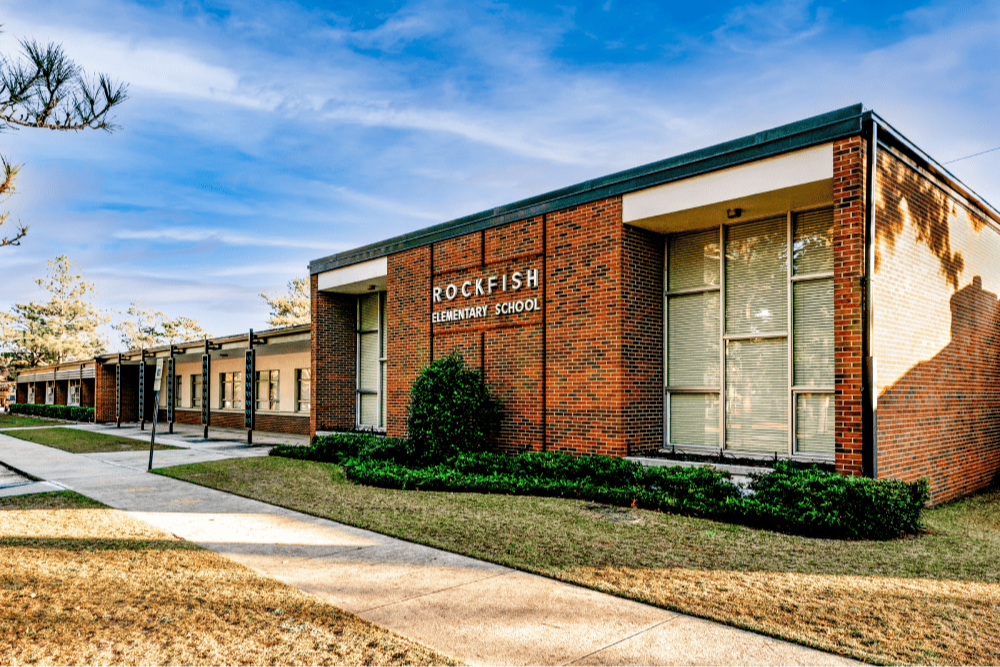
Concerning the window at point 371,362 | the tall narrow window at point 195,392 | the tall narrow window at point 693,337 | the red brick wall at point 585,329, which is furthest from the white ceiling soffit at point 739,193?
the tall narrow window at point 195,392

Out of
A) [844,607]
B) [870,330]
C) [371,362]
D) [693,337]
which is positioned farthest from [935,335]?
[371,362]

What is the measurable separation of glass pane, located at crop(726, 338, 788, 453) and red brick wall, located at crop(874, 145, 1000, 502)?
1.53 m

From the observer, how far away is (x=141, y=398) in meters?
31.6

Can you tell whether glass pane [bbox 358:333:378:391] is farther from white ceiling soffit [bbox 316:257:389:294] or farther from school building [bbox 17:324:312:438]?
school building [bbox 17:324:312:438]

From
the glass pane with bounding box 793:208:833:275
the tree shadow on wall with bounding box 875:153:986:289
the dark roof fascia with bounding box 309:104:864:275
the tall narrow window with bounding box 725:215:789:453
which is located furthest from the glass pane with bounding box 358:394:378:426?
the tree shadow on wall with bounding box 875:153:986:289

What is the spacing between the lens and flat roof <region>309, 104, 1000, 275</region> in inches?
354

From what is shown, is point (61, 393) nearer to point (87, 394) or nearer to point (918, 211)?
point (87, 394)

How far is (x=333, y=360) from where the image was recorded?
61.7 feet

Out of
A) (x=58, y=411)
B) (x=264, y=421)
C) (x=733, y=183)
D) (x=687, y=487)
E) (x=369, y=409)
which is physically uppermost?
(x=733, y=183)

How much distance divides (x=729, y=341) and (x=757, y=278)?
108 cm

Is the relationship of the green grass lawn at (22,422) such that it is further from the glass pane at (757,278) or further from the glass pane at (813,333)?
the glass pane at (813,333)

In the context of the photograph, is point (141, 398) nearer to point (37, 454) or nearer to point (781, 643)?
point (37, 454)

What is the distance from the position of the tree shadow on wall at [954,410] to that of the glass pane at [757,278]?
6.59 ft

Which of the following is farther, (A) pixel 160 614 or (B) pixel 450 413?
(B) pixel 450 413
